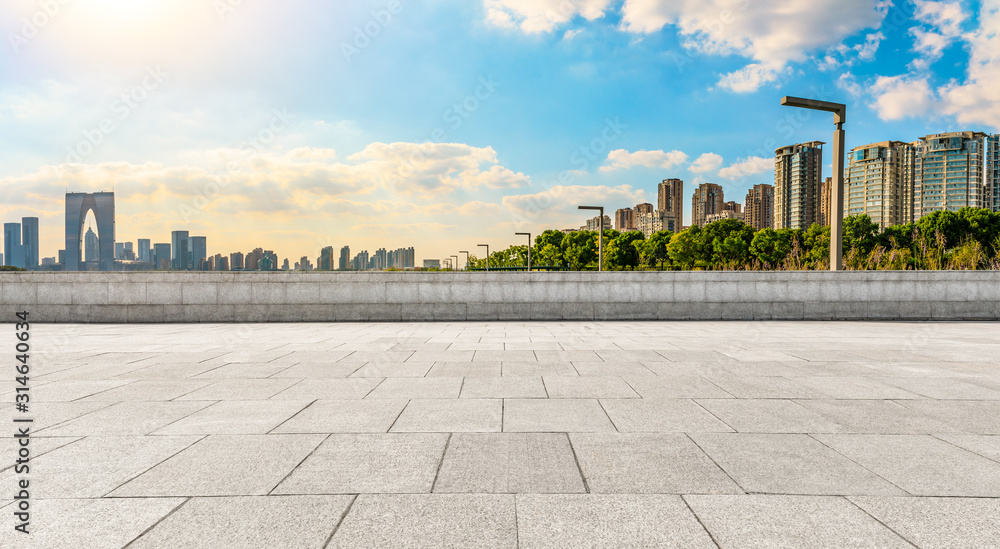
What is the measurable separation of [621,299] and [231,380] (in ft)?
35.4

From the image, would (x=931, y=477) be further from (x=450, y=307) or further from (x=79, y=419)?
(x=450, y=307)

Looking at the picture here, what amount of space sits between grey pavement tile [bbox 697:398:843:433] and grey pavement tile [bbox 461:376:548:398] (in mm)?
1784

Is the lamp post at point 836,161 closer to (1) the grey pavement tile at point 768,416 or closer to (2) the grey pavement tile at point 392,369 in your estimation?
(1) the grey pavement tile at point 768,416

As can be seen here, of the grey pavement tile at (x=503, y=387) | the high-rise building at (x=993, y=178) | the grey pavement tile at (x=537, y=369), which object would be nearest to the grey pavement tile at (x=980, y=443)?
the grey pavement tile at (x=503, y=387)

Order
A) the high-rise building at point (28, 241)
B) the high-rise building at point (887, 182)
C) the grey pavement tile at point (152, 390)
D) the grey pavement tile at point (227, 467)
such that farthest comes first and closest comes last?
the high-rise building at point (887, 182) < the high-rise building at point (28, 241) < the grey pavement tile at point (152, 390) < the grey pavement tile at point (227, 467)

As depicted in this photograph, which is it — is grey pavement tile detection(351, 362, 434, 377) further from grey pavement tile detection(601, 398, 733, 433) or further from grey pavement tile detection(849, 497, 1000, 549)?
grey pavement tile detection(849, 497, 1000, 549)

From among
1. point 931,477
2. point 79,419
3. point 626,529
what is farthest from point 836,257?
point 79,419

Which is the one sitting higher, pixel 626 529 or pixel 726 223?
pixel 726 223

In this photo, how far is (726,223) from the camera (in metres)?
84.9

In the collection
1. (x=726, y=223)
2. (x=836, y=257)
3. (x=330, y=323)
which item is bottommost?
(x=330, y=323)

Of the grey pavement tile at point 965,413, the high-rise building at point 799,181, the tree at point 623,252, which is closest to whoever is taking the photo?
the grey pavement tile at point 965,413

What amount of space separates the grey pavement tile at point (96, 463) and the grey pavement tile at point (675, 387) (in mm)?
4481

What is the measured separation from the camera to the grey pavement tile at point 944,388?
561cm

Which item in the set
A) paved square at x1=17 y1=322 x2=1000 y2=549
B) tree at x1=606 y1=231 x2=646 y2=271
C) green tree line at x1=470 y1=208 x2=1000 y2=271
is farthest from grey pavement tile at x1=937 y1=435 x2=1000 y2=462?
tree at x1=606 y1=231 x2=646 y2=271
